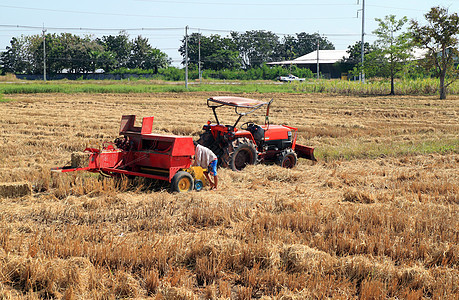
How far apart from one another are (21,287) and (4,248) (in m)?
0.96

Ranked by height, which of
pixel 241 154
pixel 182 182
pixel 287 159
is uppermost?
A: pixel 241 154

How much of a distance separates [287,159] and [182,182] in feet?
12.2

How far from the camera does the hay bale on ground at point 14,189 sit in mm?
7617

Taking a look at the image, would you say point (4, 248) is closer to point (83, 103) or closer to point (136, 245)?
point (136, 245)

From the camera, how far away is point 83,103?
1093 inches

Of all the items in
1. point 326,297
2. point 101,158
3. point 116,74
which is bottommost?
point 326,297

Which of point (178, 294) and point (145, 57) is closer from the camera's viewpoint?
point (178, 294)

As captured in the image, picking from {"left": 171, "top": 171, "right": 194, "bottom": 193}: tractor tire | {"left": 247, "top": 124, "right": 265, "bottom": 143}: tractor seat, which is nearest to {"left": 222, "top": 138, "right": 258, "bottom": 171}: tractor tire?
{"left": 247, "top": 124, "right": 265, "bottom": 143}: tractor seat

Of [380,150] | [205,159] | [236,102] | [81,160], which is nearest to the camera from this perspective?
[81,160]

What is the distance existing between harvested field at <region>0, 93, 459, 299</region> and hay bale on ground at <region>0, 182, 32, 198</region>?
3.9 inches

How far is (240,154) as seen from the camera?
412 inches

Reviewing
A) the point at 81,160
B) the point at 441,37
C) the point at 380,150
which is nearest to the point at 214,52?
the point at 441,37

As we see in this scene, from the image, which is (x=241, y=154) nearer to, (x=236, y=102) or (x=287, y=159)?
(x=236, y=102)

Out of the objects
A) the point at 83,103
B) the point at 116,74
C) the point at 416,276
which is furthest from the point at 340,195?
the point at 116,74
